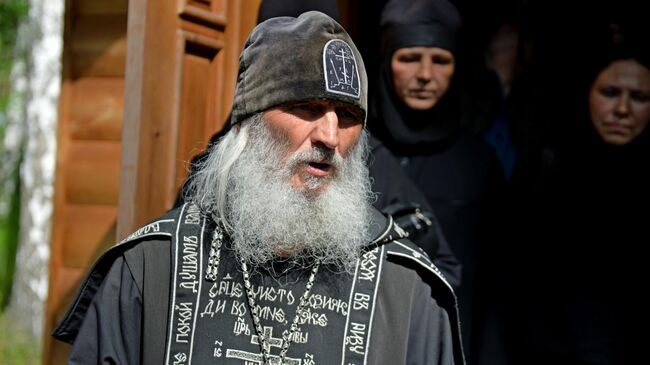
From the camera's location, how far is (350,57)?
286cm

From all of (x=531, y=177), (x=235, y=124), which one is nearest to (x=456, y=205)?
(x=531, y=177)

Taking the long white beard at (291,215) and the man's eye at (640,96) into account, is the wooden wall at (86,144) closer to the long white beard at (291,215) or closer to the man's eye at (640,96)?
the long white beard at (291,215)

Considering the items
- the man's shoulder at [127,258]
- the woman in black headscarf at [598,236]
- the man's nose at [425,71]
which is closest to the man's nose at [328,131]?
the man's shoulder at [127,258]

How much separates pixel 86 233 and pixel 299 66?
8.67ft

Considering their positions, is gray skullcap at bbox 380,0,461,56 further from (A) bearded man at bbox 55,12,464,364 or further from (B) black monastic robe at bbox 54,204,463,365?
(B) black monastic robe at bbox 54,204,463,365

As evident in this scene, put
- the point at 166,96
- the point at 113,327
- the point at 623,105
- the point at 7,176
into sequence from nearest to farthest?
the point at 113,327 → the point at 166,96 → the point at 623,105 → the point at 7,176

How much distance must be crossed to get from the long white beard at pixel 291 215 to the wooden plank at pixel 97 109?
227cm

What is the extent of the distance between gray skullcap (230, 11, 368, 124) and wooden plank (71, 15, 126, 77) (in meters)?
2.26

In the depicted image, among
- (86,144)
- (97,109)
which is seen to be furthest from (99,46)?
(86,144)

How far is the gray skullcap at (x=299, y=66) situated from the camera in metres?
2.77

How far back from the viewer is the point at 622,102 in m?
4.51

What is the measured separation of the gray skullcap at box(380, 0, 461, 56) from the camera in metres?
4.59

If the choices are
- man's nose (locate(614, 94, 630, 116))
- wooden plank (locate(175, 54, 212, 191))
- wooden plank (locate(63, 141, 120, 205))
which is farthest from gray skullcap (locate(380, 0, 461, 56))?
wooden plank (locate(63, 141, 120, 205))

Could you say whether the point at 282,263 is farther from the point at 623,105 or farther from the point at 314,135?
the point at 623,105
